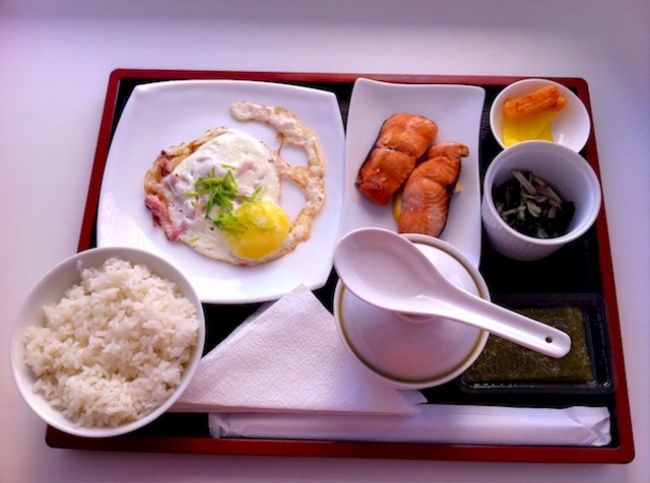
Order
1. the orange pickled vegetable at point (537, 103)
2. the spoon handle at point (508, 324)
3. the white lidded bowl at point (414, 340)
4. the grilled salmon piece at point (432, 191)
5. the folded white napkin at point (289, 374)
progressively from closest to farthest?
1. the spoon handle at point (508, 324)
2. the white lidded bowl at point (414, 340)
3. the folded white napkin at point (289, 374)
4. the grilled salmon piece at point (432, 191)
5. the orange pickled vegetable at point (537, 103)

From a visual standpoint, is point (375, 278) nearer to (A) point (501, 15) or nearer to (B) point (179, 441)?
(B) point (179, 441)

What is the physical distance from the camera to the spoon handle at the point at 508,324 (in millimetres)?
1149

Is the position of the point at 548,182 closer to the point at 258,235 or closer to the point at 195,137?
the point at 258,235

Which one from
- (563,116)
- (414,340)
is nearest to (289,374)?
(414,340)

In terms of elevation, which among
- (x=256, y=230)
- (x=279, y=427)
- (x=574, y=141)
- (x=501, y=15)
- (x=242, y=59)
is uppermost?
(x=501, y=15)

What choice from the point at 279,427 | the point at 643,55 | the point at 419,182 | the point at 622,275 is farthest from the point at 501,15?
the point at 279,427

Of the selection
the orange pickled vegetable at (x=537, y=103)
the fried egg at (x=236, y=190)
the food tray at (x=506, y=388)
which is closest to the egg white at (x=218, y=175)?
the fried egg at (x=236, y=190)

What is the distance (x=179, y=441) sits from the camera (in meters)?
1.42

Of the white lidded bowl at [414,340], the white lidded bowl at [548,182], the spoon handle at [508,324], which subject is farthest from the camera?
the white lidded bowl at [548,182]

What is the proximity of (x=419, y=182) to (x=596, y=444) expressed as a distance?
0.80m

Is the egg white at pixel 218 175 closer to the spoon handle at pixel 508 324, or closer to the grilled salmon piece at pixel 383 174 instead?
the grilled salmon piece at pixel 383 174

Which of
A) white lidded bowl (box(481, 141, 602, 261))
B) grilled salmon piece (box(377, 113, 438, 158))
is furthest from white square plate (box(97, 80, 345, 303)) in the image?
white lidded bowl (box(481, 141, 602, 261))

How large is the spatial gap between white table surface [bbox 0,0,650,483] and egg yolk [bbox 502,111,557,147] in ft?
0.75

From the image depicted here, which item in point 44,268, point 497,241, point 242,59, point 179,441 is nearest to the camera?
point 179,441
